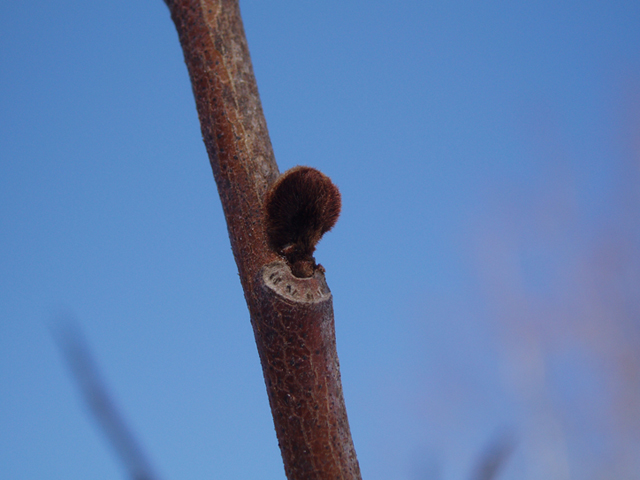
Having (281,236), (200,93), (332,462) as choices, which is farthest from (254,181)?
(332,462)

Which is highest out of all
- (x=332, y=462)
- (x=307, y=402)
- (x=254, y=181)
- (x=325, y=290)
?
(x=254, y=181)

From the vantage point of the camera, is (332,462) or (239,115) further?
(239,115)

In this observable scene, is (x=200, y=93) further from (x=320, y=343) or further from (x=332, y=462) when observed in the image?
(x=332, y=462)

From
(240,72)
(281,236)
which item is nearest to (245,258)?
(281,236)

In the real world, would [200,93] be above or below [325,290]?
above

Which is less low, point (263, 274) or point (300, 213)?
point (300, 213)

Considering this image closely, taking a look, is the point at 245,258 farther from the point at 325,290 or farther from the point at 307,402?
the point at 307,402
